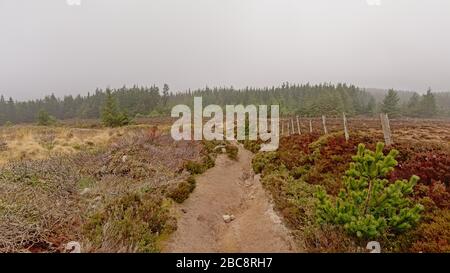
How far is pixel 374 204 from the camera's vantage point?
5.07 meters

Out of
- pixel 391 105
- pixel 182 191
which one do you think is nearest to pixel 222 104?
pixel 391 105

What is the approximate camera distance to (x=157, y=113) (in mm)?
70688

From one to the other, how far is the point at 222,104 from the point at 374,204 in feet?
319

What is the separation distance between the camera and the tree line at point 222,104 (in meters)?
63.8

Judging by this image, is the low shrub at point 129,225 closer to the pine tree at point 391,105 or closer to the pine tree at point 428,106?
the pine tree at point 391,105

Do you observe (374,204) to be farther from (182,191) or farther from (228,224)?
(182,191)

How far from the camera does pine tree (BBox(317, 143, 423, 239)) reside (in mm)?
4812

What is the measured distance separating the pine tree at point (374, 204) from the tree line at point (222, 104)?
31191 millimetres

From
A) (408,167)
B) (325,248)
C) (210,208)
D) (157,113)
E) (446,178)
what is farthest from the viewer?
(157,113)

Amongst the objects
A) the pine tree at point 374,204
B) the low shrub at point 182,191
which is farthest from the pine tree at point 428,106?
the pine tree at point 374,204

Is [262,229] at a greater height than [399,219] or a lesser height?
lesser
